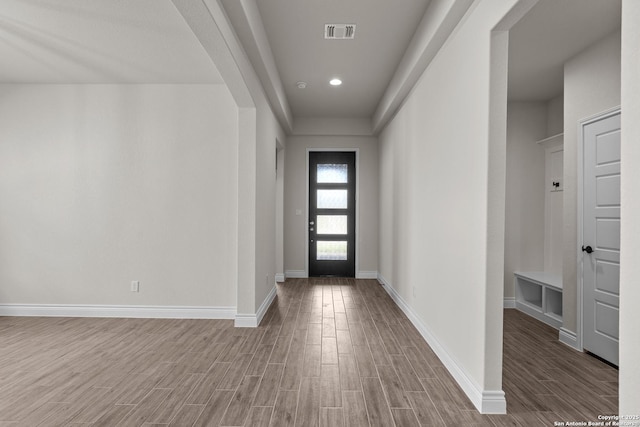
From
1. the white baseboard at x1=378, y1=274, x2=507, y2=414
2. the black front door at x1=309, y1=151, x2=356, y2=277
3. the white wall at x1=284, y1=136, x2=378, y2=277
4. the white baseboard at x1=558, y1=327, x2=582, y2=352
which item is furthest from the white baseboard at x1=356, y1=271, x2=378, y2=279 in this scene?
the white baseboard at x1=558, y1=327, x2=582, y2=352

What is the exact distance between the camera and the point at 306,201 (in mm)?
6391

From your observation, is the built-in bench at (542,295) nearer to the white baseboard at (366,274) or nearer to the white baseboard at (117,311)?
the white baseboard at (366,274)

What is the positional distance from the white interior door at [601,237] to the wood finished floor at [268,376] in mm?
271

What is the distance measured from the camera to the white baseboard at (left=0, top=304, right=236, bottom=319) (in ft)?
13.1

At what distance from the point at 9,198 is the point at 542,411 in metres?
5.55

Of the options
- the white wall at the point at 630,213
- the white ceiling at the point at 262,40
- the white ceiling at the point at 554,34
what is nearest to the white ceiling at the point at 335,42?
the white ceiling at the point at 262,40

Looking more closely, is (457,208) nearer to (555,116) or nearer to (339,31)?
(339,31)

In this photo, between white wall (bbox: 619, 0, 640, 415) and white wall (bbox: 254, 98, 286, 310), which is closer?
white wall (bbox: 619, 0, 640, 415)

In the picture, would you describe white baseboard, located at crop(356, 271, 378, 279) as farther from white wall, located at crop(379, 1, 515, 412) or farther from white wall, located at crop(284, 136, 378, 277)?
white wall, located at crop(379, 1, 515, 412)

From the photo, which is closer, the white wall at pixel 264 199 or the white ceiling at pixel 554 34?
the white ceiling at pixel 554 34

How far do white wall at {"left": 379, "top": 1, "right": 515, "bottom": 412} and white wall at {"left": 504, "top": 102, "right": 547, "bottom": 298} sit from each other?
1590 mm

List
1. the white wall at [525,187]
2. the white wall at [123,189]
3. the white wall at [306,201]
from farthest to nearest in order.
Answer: the white wall at [306,201]
the white wall at [525,187]
the white wall at [123,189]

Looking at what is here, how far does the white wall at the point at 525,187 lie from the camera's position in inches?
181

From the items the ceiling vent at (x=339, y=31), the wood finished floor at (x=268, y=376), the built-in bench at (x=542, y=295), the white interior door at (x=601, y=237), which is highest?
the ceiling vent at (x=339, y=31)
